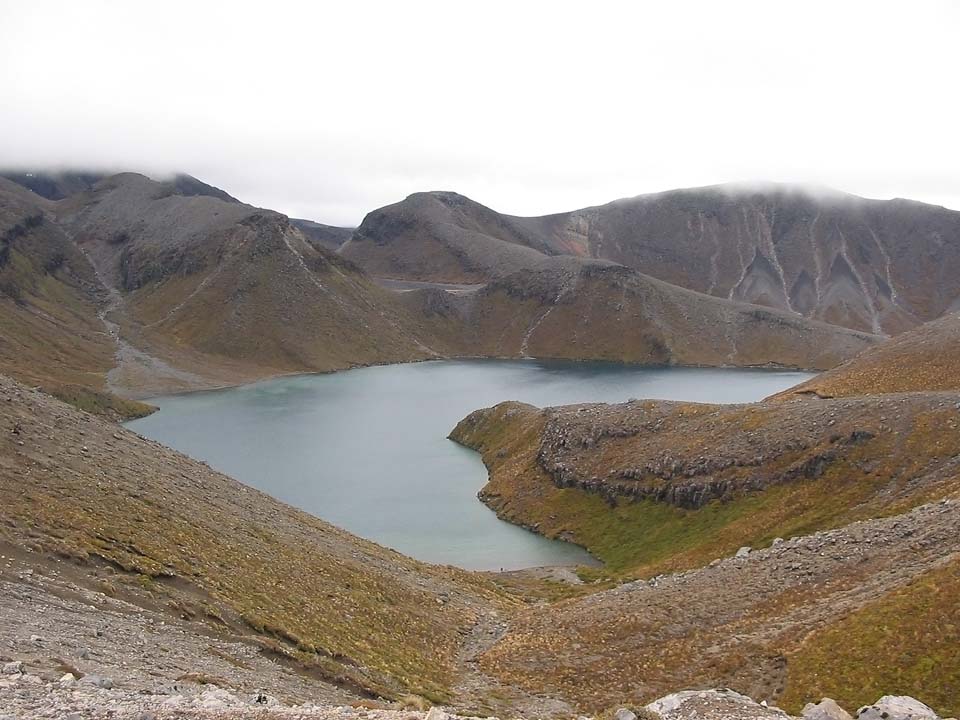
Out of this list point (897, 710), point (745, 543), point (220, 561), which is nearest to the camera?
point (897, 710)

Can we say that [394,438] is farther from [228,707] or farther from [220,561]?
[228,707]

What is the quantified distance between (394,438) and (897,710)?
95636mm

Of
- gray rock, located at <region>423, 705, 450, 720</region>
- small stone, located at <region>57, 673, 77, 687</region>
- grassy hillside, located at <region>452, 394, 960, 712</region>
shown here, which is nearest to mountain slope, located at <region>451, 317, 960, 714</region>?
grassy hillside, located at <region>452, 394, 960, 712</region>

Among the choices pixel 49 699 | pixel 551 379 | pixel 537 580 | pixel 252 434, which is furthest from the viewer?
pixel 551 379

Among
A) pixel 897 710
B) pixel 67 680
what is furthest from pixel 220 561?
pixel 897 710

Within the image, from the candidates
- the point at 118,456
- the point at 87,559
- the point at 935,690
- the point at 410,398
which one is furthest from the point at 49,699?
the point at 410,398

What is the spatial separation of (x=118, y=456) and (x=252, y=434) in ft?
232

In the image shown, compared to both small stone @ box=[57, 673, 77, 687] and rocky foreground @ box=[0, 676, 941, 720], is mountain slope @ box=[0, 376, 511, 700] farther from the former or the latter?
rocky foreground @ box=[0, 676, 941, 720]

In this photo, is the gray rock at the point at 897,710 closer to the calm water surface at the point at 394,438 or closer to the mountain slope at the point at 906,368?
the calm water surface at the point at 394,438

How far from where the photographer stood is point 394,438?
366 feet

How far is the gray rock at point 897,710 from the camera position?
18578 mm

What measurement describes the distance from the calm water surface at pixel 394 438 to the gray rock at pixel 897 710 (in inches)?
1672

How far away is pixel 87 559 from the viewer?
91.9ft

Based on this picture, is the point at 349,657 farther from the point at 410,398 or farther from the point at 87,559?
the point at 410,398
